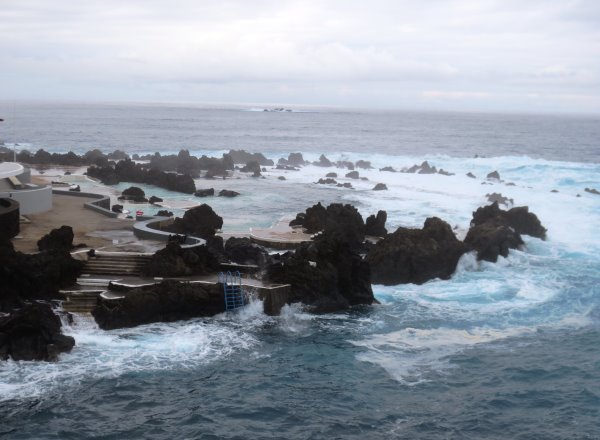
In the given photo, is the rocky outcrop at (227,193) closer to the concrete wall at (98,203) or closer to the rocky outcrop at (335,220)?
the concrete wall at (98,203)

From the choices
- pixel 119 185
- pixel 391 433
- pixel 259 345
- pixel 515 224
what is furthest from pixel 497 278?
pixel 119 185

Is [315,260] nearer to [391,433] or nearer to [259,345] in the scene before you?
[259,345]

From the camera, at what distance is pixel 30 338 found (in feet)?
65.9

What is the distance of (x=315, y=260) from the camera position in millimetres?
27094

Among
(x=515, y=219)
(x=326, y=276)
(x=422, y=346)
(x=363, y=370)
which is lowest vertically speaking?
(x=363, y=370)

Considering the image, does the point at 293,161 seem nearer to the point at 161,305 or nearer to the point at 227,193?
the point at 227,193

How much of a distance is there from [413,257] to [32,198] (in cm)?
1666

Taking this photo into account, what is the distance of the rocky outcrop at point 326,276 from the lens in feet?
84.8

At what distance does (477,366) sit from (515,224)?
21.1 m

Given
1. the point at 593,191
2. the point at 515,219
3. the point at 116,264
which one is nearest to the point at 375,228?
the point at 515,219

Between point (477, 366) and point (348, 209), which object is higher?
point (348, 209)

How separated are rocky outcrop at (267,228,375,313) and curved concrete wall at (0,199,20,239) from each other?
999cm

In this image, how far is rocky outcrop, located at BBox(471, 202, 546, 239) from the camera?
1576 inches

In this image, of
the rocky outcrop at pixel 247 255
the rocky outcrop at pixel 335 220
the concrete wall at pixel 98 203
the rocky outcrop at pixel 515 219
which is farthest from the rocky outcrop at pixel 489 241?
the concrete wall at pixel 98 203
